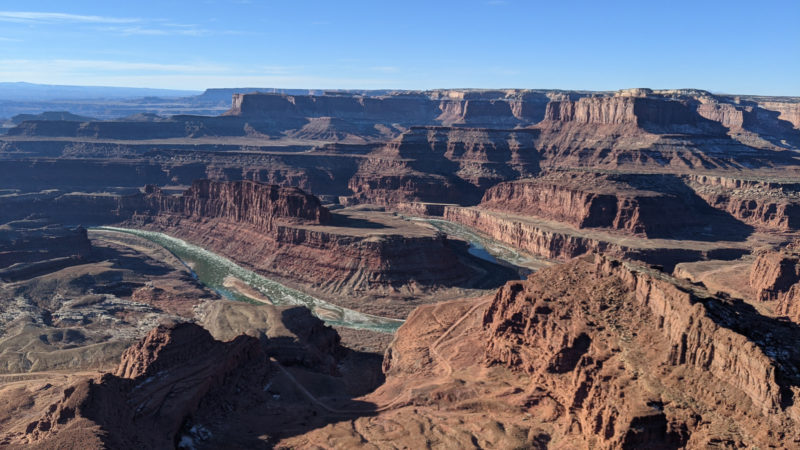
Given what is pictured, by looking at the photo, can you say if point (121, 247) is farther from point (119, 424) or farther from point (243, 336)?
point (119, 424)

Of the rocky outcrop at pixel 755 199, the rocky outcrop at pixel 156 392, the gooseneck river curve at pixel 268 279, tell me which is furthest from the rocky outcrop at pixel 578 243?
the rocky outcrop at pixel 156 392

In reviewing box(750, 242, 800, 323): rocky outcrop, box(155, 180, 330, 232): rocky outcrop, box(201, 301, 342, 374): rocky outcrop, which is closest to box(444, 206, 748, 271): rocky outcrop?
box(750, 242, 800, 323): rocky outcrop

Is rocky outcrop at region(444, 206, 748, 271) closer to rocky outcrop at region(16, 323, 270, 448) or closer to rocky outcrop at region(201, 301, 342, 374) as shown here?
rocky outcrop at region(201, 301, 342, 374)

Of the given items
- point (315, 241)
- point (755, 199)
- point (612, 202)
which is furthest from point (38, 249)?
point (755, 199)

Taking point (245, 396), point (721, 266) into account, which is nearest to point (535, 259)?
point (721, 266)

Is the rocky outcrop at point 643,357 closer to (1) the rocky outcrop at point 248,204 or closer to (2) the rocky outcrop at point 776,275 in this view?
(2) the rocky outcrop at point 776,275

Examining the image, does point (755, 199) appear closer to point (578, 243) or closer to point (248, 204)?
point (578, 243)

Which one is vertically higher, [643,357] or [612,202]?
[643,357]
